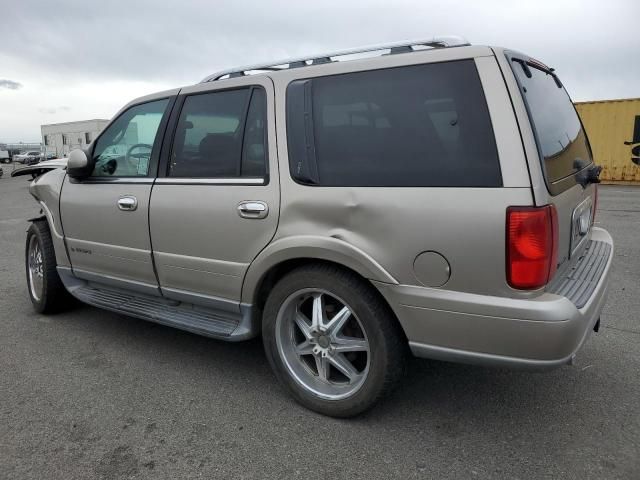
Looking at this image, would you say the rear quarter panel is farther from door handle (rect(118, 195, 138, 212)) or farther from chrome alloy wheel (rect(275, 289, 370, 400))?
door handle (rect(118, 195, 138, 212))

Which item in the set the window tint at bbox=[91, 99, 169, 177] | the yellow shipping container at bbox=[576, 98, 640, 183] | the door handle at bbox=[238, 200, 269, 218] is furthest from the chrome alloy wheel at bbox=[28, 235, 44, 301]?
the yellow shipping container at bbox=[576, 98, 640, 183]

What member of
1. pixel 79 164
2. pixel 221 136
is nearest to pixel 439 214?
pixel 221 136

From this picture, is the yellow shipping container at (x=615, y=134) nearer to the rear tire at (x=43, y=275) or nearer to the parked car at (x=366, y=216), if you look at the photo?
the parked car at (x=366, y=216)

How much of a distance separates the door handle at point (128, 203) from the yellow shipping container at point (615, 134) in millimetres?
17205

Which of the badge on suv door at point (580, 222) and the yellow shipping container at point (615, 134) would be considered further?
the yellow shipping container at point (615, 134)

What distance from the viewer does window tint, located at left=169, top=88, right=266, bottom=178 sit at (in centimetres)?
300

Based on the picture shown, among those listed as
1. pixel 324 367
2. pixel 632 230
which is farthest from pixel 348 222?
pixel 632 230

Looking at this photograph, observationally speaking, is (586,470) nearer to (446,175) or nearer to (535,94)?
(446,175)

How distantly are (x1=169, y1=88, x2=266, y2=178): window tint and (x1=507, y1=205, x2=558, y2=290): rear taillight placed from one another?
4.65ft

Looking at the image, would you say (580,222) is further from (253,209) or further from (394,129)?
(253,209)

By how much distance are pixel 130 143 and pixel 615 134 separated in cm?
1801

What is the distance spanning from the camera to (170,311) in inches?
135

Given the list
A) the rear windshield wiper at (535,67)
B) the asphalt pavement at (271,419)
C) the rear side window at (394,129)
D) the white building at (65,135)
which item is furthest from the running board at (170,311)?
the white building at (65,135)

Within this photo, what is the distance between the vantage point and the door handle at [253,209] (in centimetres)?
282
